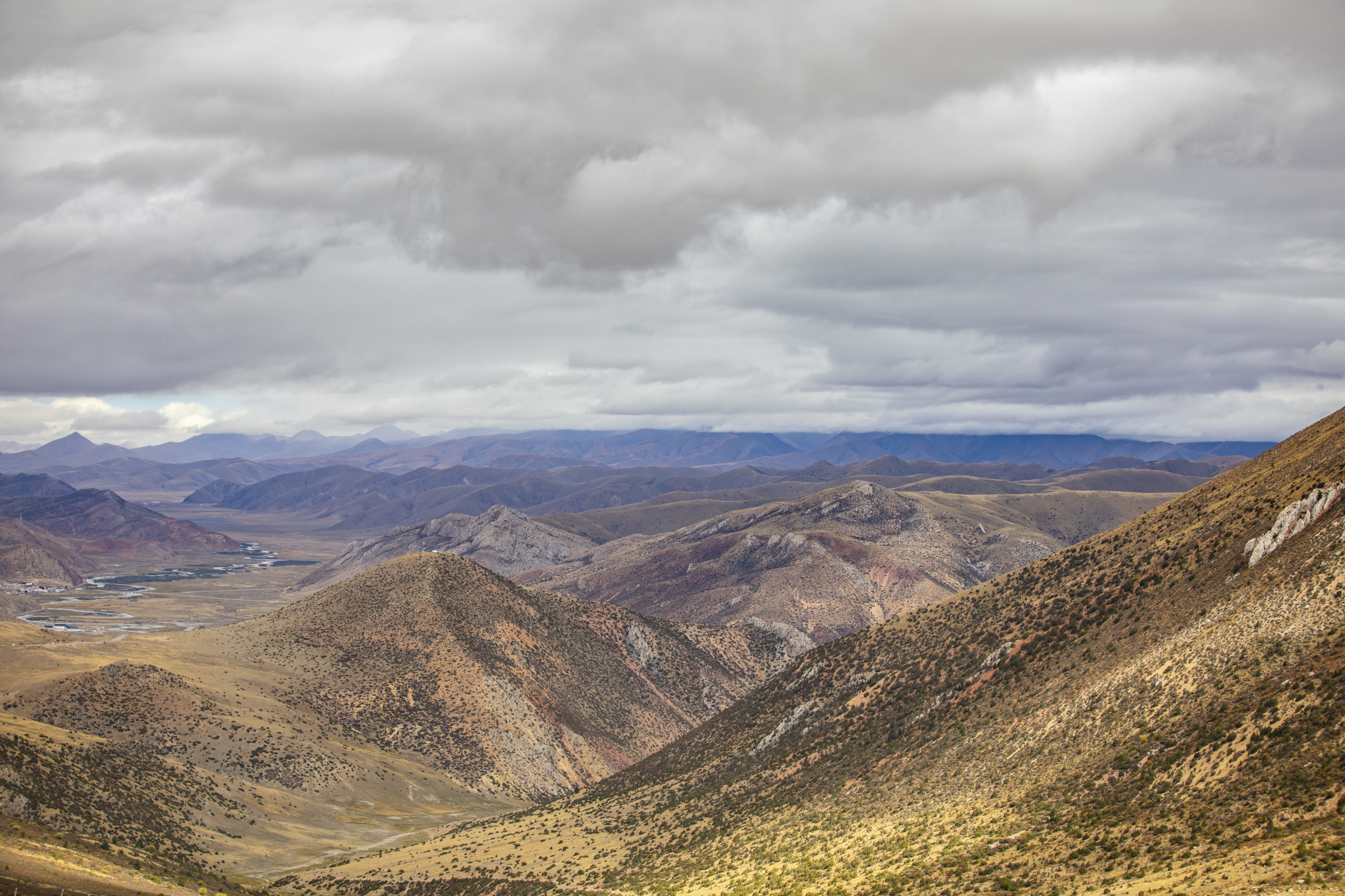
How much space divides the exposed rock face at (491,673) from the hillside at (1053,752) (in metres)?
30.5

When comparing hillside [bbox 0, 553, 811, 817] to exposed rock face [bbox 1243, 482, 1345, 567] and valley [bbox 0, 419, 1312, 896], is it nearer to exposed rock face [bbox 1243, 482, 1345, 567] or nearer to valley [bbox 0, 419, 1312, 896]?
valley [bbox 0, 419, 1312, 896]

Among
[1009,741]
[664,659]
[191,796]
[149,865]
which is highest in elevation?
[1009,741]

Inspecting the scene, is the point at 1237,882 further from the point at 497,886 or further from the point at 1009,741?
the point at 497,886

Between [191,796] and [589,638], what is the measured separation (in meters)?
81.5

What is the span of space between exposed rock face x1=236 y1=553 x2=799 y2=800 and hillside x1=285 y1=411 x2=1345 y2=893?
3047cm

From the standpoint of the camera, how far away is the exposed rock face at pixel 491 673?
109 metres

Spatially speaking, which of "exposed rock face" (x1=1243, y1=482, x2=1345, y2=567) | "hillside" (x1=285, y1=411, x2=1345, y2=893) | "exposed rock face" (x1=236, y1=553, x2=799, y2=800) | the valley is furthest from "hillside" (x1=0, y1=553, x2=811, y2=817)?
"exposed rock face" (x1=1243, y1=482, x2=1345, y2=567)

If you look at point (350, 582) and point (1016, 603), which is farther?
point (350, 582)

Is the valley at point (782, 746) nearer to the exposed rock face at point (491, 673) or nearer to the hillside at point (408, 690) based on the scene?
the hillside at point (408, 690)

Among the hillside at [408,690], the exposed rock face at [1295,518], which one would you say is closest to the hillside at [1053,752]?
the exposed rock face at [1295,518]

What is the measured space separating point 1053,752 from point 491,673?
3581 inches

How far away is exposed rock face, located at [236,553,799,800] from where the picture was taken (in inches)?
4279

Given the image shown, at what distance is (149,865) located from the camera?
46500 millimetres

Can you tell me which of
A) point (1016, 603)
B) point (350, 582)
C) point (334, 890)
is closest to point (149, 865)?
point (334, 890)
